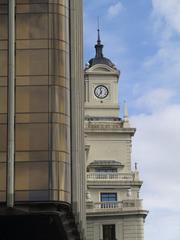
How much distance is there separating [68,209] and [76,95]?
804 centimetres

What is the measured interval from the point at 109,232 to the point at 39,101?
38139mm

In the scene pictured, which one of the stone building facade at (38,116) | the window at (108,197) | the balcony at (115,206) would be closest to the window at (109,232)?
the balcony at (115,206)

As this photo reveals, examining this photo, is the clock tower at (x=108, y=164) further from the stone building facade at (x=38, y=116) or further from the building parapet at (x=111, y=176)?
the stone building facade at (x=38, y=116)

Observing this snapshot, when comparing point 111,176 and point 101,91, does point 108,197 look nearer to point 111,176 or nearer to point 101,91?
point 111,176

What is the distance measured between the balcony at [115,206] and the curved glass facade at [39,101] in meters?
35.7

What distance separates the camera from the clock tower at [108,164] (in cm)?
8156

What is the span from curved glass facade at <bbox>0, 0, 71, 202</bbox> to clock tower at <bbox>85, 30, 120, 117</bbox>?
4302 centimetres

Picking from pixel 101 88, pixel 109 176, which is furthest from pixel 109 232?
pixel 101 88

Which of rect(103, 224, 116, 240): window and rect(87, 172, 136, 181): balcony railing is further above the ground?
rect(87, 172, 136, 181): balcony railing

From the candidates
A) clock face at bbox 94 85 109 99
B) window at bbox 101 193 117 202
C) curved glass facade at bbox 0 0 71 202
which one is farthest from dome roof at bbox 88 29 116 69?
curved glass facade at bbox 0 0 71 202

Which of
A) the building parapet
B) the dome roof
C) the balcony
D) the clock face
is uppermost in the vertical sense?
the dome roof

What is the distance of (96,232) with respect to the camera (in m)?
81.1

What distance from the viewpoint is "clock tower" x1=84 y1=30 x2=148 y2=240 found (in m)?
81.6

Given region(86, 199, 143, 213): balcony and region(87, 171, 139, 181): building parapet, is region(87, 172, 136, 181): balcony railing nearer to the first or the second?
region(87, 171, 139, 181): building parapet
